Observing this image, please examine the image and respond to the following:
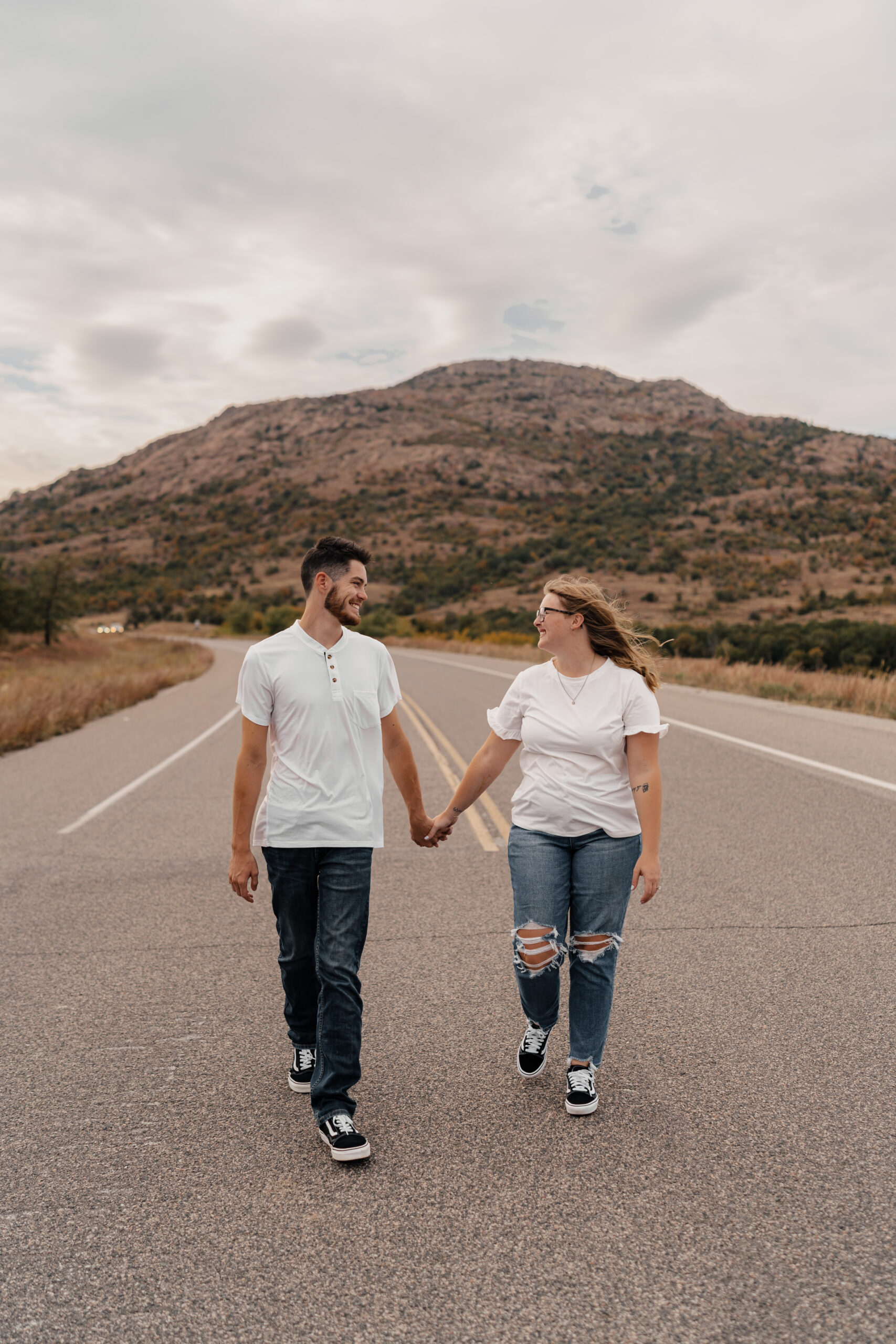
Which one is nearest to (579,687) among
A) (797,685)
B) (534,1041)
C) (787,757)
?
(534,1041)

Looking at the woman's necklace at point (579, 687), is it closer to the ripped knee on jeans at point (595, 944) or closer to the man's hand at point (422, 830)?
the man's hand at point (422, 830)

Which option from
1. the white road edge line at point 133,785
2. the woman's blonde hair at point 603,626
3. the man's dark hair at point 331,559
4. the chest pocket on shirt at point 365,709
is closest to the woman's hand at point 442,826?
the chest pocket on shirt at point 365,709

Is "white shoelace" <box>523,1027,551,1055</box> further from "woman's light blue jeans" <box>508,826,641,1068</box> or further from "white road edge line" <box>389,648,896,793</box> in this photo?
"white road edge line" <box>389,648,896,793</box>

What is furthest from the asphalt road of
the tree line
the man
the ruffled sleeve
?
the tree line

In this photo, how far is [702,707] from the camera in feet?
57.4

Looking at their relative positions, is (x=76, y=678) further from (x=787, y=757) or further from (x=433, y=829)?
(x=433, y=829)

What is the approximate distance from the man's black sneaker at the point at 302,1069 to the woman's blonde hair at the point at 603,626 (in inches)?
74.9

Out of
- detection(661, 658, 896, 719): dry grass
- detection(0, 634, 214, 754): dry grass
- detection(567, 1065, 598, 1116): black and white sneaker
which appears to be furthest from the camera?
detection(661, 658, 896, 719): dry grass

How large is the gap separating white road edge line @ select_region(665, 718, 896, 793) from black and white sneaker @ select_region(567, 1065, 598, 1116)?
22.2 feet

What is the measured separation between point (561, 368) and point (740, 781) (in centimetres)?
19762

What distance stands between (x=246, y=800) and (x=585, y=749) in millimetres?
1231

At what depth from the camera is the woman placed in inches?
140

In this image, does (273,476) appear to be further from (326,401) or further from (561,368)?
(561,368)

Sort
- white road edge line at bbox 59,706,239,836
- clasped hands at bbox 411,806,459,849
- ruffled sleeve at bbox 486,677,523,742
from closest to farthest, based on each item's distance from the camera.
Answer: ruffled sleeve at bbox 486,677,523,742, clasped hands at bbox 411,806,459,849, white road edge line at bbox 59,706,239,836
